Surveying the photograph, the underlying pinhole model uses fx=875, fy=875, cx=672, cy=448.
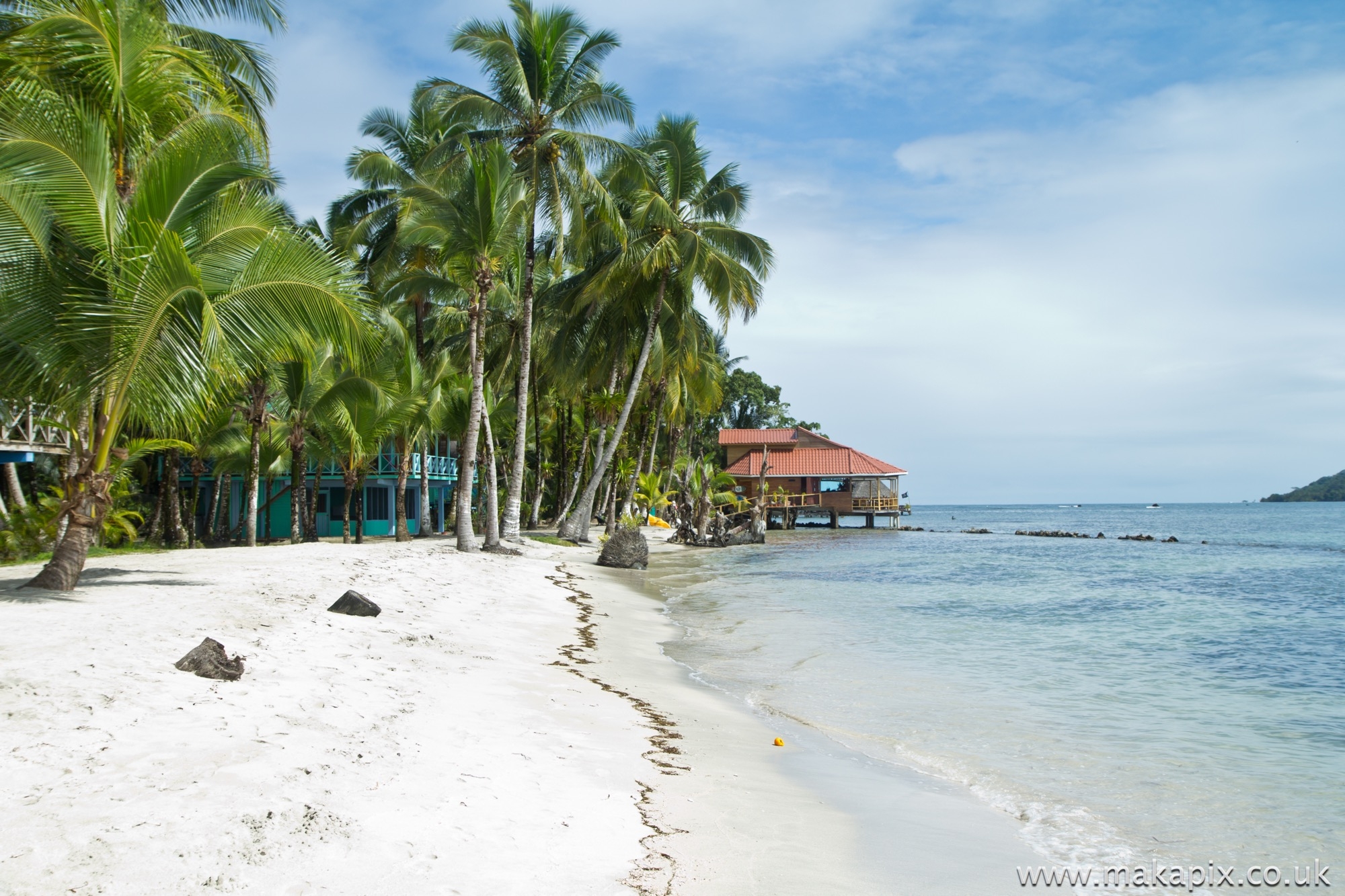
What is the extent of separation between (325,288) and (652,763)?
5.79m

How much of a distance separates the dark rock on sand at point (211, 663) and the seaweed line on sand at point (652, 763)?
246 cm

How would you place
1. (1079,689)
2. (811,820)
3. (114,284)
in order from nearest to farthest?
1. (811,820)
2. (114,284)
3. (1079,689)

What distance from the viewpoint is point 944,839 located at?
4457 millimetres

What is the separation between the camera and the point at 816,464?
55281mm

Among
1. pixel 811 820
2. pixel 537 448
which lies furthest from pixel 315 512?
pixel 811 820

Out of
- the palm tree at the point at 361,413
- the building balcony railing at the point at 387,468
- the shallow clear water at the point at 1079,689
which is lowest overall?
the shallow clear water at the point at 1079,689

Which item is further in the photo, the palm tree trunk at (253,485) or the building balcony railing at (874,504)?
the building balcony railing at (874,504)

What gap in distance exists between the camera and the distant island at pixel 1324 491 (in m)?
142

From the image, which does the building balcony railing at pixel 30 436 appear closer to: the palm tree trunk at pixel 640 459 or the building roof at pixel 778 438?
the palm tree trunk at pixel 640 459

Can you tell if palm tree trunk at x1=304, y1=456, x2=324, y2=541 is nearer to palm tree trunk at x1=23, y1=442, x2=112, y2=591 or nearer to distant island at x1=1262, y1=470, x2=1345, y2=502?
palm tree trunk at x1=23, y1=442, x2=112, y2=591

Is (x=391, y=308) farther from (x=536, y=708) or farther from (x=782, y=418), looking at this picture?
(x=782, y=418)

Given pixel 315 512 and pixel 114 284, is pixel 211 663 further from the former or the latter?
pixel 315 512

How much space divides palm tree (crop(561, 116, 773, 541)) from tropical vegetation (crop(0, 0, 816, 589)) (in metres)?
0.08

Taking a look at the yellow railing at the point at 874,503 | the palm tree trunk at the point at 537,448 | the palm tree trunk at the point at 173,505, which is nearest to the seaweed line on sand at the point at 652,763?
the palm tree trunk at the point at 173,505
